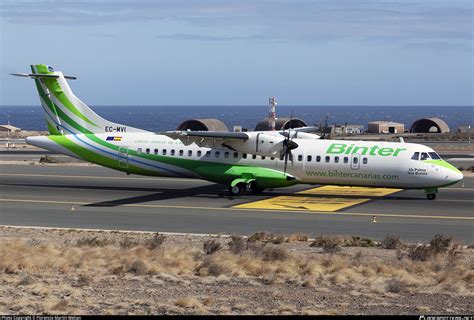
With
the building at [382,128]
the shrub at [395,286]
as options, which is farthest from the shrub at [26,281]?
the building at [382,128]

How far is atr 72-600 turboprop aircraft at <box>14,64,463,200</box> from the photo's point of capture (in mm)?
37188

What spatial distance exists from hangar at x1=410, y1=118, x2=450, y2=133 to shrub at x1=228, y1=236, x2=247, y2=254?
3481 inches

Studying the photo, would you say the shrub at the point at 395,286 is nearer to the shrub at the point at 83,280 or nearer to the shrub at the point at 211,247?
the shrub at the point at 211,247

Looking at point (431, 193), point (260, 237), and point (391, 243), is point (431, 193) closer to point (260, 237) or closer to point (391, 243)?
point (391, 243)

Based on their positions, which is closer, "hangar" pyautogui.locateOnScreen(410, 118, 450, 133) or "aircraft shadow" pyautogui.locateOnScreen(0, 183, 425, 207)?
"aircraft shadow" pyautogui.locateOnScreen(0, 183, 425, 207)

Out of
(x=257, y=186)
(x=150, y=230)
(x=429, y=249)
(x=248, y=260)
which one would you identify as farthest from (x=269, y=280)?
(x=257, y=186)

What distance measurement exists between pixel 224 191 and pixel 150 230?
12075 millimetres

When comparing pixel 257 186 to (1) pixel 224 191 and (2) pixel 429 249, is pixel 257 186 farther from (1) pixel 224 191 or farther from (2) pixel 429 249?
(2) pixel 429 249

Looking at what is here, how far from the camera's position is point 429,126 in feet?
364

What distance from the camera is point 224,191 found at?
41.1 m

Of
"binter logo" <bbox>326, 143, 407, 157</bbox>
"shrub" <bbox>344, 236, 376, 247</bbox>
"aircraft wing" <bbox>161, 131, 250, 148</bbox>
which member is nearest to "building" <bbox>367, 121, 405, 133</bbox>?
"binter logo" <bbox>326, 143, 407, 157</bbox>

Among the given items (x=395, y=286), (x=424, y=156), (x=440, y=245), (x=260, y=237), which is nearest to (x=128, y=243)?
(x=260, y=237)

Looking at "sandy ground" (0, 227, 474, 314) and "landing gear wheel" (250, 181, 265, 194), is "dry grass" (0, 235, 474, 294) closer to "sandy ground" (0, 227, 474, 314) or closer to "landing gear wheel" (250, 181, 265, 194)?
"sandy ground" (0, 227, 474, 314)

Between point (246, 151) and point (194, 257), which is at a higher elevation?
point (246, 151)
